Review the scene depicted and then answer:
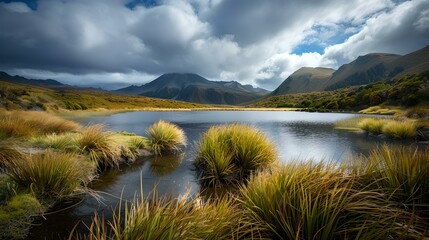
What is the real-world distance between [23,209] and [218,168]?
209 inches

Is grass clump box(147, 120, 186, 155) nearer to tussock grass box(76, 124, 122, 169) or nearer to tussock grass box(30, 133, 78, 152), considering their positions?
tussock grass box(76, 124, 122, 169)

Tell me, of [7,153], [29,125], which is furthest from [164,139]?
[7,153]

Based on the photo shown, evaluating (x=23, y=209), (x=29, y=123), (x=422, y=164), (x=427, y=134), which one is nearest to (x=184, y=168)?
(x=23, y=209)

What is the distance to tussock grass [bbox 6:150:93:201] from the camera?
5.55 meters

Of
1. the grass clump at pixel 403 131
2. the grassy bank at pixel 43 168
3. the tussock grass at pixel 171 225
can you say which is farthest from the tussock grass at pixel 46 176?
the grass clump at pixel 403 131

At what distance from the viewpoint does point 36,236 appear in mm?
4207

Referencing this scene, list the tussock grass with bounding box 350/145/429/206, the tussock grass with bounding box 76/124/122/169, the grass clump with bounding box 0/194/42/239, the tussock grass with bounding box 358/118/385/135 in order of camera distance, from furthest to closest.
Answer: the tussock grass with bounding box 358/118/385/135, the tussock grass with bounding box 76/124/122/169, the grass clump with bounding box 0/194/42/239, the tussock grass with bounding box 350/145/429/206

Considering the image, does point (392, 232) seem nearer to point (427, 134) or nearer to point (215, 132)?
point (215, 132)

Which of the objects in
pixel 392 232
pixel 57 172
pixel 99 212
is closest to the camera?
pixel 392 232

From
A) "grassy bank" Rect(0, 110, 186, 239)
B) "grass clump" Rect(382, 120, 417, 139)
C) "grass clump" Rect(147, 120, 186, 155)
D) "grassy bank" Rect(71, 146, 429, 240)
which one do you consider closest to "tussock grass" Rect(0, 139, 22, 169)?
"grassy bank" Rect(0, 110, 186, 239)

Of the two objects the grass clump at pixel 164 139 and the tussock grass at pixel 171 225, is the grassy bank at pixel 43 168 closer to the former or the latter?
the grass clump at pixel 164 139

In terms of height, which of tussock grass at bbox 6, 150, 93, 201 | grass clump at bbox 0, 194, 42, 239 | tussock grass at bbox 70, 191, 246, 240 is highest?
tussock grass at bbox 70, 191, 246, 240

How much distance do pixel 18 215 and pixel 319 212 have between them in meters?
5.60

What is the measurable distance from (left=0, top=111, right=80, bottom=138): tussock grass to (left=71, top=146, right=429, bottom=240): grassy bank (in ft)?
31.2
